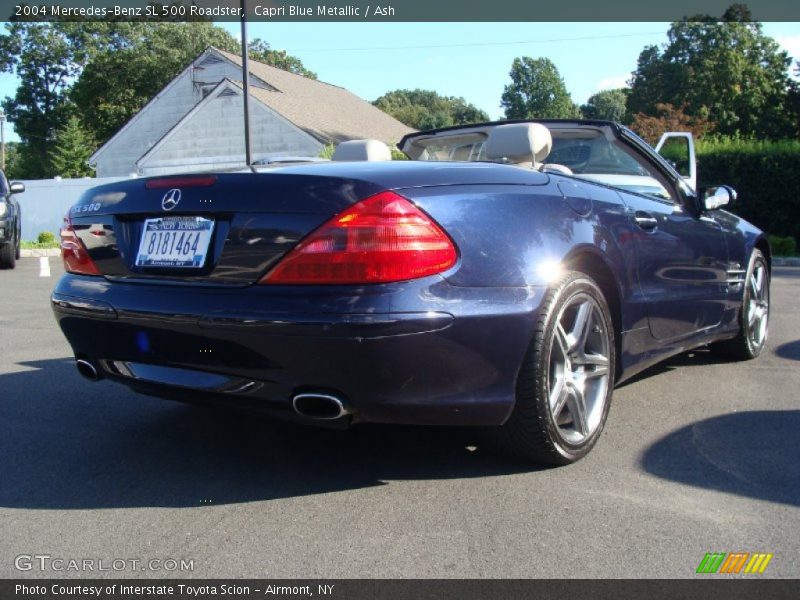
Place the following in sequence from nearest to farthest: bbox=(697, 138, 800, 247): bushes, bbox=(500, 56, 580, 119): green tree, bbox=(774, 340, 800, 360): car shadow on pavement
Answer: bbox=(774, 340, 800, 360): car shadow on pavement
bbox=(697, 138, 800, 247): bushes
bbox=(500, 56, 580, 119): green tree

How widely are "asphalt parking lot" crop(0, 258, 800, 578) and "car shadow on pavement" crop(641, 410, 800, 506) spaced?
0.01 meters

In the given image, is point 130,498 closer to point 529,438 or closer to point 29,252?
point 529,438

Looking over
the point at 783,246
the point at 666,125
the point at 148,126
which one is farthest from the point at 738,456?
the point at 148,126

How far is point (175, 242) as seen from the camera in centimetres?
317

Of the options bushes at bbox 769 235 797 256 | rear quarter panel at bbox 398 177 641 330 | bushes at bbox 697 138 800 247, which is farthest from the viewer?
bushes at bbox 697 138 800 247

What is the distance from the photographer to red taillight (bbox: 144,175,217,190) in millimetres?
3171

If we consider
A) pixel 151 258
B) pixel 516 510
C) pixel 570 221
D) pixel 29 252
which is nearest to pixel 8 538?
pixel 151 258

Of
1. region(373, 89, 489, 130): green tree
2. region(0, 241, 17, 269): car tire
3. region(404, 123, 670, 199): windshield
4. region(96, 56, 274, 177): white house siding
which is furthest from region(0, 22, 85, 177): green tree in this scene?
region(404, 123, 670, 199): windshield

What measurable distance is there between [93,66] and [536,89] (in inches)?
1758

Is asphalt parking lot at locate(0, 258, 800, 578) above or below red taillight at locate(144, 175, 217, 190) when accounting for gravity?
below

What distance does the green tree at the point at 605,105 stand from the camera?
316 ft

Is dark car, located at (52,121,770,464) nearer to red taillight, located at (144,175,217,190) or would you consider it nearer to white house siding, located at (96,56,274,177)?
red taillight, located at (144,175,217,190)

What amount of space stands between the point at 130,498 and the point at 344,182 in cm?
140

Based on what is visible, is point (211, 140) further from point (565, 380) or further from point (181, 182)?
point (565, 380)
